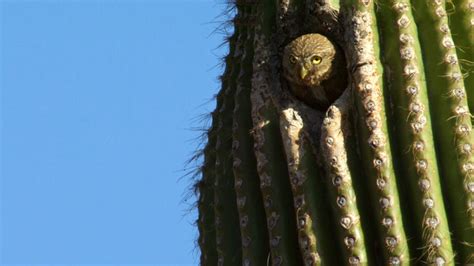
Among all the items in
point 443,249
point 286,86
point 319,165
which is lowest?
point 443,249

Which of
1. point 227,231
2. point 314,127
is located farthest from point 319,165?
point 227,231

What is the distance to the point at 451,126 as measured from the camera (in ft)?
16.0

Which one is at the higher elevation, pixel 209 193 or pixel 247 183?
pixel 209 193

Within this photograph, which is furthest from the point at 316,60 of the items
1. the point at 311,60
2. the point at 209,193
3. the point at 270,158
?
the point at 209,193

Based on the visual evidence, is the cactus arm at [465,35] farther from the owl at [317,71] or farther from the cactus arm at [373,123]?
the owl at [317,71]

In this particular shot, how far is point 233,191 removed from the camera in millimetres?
5434

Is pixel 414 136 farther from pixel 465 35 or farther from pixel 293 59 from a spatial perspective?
pixel 293 59

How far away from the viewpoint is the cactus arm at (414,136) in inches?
187

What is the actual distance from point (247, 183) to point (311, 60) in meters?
0.50

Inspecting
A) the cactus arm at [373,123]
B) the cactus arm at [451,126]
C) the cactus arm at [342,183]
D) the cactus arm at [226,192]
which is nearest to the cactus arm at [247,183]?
the cactus arm at [226,192]

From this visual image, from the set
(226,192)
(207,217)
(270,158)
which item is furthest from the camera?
(207,217)

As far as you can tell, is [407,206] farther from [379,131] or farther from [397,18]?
[397,18]

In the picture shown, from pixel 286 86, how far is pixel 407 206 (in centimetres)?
73

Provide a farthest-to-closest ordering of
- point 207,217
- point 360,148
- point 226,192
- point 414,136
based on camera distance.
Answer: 1. point 207,217
2. point 226,192
3. point 360,148
4. point 414,136
